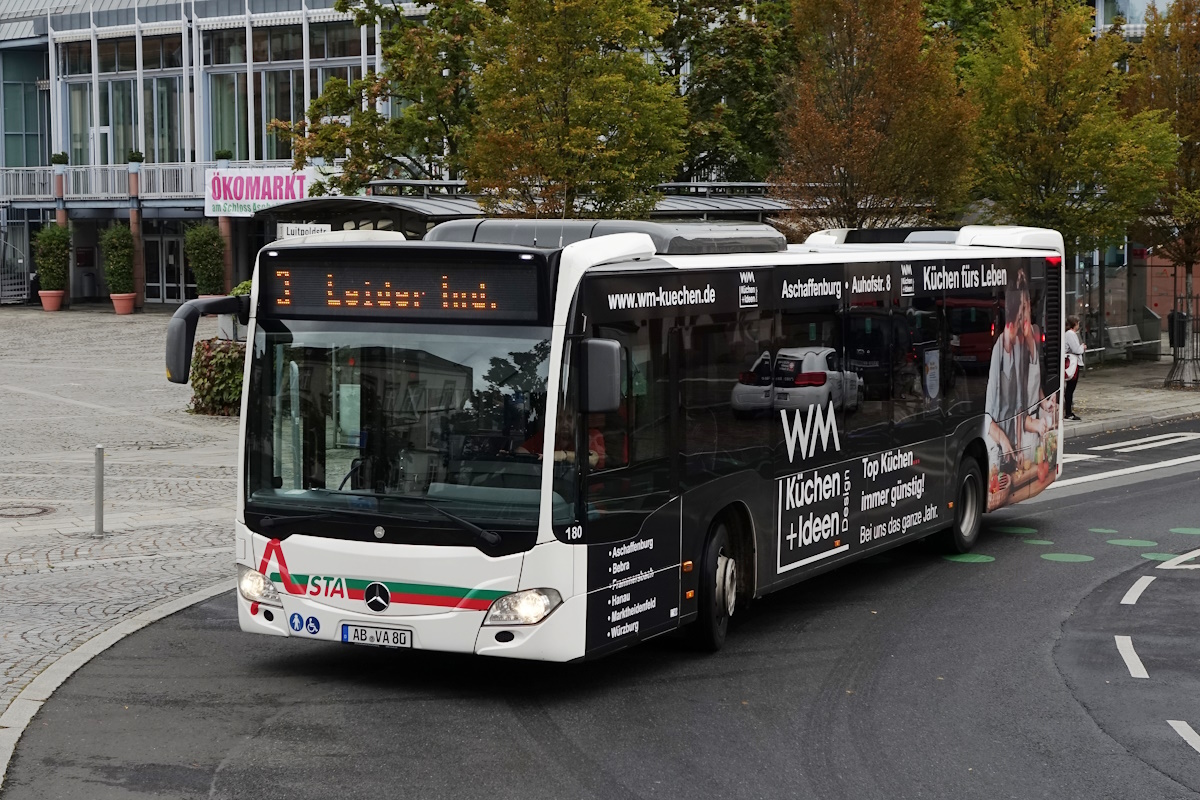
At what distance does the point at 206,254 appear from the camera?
158ft

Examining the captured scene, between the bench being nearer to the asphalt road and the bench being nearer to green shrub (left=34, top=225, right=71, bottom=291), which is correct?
the asphalt road

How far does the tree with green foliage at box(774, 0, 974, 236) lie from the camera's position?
26734 mm

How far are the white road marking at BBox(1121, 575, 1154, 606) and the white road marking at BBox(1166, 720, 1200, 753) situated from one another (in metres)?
3.56

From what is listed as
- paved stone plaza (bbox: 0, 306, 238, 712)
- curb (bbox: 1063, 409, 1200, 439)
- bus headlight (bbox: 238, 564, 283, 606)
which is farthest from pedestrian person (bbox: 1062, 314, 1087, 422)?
bus headlight (bbox: 238, 564, 283, 606)

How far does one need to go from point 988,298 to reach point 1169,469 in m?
7.64

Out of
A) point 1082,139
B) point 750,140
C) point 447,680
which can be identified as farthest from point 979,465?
point 750,140

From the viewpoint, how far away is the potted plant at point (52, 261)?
5172cm

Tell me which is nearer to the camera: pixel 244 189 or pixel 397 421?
pixel 397 421

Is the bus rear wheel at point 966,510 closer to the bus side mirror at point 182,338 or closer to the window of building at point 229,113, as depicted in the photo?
the bus side mirror at point 182,338

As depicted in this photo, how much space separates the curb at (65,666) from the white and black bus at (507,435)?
1255 millimetres

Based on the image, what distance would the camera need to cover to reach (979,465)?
15664 mm

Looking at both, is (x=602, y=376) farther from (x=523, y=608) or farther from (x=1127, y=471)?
(x=1127, y=471)

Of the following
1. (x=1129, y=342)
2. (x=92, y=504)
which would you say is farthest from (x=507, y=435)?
(x=1129, y=342)

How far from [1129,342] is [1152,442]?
1551 centimetres
